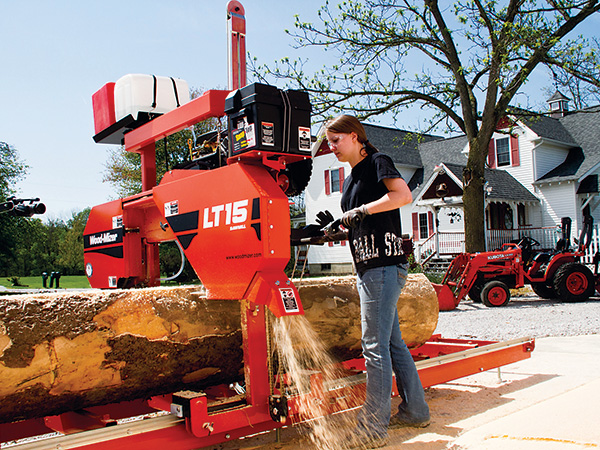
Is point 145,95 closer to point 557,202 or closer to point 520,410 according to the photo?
point 520,410

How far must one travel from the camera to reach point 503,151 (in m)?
24.0

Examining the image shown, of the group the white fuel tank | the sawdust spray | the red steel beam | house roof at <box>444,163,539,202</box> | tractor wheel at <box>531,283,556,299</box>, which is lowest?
tractor wheel at <box>531,283,556,299</box>

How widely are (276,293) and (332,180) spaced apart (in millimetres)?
24056

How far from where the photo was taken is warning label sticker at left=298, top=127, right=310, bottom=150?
2797 mm

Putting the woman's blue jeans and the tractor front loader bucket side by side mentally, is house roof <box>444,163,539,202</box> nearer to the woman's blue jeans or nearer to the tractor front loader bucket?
the tractor front loader bucket

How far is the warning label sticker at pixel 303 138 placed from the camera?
280cm

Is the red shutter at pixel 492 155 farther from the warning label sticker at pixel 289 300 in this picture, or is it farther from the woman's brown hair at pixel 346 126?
the warning label sticker at pixel 289 300

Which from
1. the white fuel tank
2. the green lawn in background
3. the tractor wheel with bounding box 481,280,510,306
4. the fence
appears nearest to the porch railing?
the fence

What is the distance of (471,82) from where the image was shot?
51.2 feet

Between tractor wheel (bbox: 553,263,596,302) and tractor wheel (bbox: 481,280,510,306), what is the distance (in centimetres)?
116

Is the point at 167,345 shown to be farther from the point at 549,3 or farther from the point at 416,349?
the point at 549,3

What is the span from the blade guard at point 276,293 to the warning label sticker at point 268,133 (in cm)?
67

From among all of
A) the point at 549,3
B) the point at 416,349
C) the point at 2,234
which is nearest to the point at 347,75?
the point at 549,3

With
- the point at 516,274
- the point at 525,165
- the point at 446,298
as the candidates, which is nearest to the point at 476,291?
the point at 516,274
